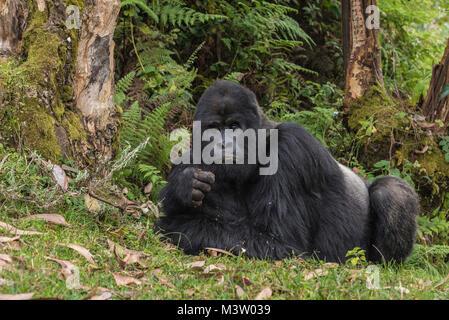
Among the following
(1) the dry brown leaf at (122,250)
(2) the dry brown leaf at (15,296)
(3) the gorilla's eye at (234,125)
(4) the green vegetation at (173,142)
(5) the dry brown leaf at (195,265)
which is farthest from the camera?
(3) the gorilla's eye at (234,125)

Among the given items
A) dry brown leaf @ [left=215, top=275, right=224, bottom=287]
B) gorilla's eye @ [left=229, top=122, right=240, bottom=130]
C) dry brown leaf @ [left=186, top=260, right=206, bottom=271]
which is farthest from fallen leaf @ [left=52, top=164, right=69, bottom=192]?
dry brown leaf @ [left=215, top=275, right=224, bottom=287]

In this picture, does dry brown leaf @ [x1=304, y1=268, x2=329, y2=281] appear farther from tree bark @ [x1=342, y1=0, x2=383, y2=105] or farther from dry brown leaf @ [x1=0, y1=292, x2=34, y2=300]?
tree bark @ [x1=342, y1=0, x2=383, y2=105]

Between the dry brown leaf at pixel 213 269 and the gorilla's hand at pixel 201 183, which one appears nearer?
the dry brown leaf at pixel 213 269

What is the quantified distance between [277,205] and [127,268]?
133 centimetres

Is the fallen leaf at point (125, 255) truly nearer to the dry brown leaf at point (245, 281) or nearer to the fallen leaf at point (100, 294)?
the fallen leaf at point (100, 294)

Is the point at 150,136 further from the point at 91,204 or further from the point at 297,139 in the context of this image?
the point at 297,139

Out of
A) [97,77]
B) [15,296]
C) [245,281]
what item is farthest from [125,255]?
[97,77]

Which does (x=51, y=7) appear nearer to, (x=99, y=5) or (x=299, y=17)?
(x=99, y=5)

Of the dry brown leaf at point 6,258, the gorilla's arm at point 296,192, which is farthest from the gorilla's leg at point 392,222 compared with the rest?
the dry brown leaf at point 6,258

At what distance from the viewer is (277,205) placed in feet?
12.6

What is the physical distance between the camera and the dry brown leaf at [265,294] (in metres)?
2.47

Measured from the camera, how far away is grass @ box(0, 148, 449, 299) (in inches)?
98.3

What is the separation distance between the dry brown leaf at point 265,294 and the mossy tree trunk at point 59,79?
2079 millimetres

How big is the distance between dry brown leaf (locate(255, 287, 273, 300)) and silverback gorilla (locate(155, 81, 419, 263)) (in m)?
1.03
